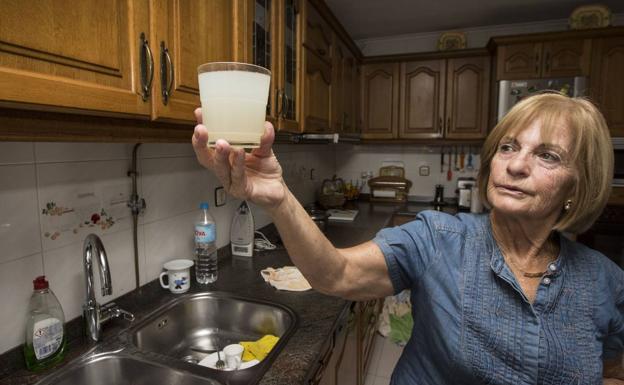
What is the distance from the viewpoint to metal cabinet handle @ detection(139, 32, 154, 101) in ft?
2.67

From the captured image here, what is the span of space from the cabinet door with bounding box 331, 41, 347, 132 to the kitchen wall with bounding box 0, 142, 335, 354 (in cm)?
107

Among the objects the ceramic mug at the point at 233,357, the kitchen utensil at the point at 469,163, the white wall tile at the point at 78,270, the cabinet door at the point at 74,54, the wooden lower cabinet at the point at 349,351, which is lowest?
the wooden lower cabinet at the point at 349,351

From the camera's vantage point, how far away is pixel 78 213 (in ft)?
3.49

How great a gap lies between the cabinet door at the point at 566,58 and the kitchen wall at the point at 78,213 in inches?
96.8

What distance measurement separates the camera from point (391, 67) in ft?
10.1

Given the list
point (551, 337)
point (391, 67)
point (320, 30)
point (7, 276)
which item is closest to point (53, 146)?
point (7, 276)

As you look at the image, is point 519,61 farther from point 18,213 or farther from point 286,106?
point 18,213

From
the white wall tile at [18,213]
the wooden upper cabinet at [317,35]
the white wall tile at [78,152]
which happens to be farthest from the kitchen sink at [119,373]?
the wooden upper cabinet at [317,35]

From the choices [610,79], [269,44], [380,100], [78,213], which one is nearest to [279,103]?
[269,44]

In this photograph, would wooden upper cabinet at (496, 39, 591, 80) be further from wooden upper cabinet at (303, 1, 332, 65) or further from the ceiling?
wooden upper cabinet at (303, 1, 332, 65)

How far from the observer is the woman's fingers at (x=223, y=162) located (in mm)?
525

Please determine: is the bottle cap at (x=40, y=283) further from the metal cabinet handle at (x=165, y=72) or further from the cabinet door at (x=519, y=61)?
the cabinet door at (x=519, y=61)

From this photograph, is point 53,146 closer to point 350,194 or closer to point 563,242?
point 563,242

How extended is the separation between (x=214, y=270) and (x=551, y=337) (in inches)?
44.4
